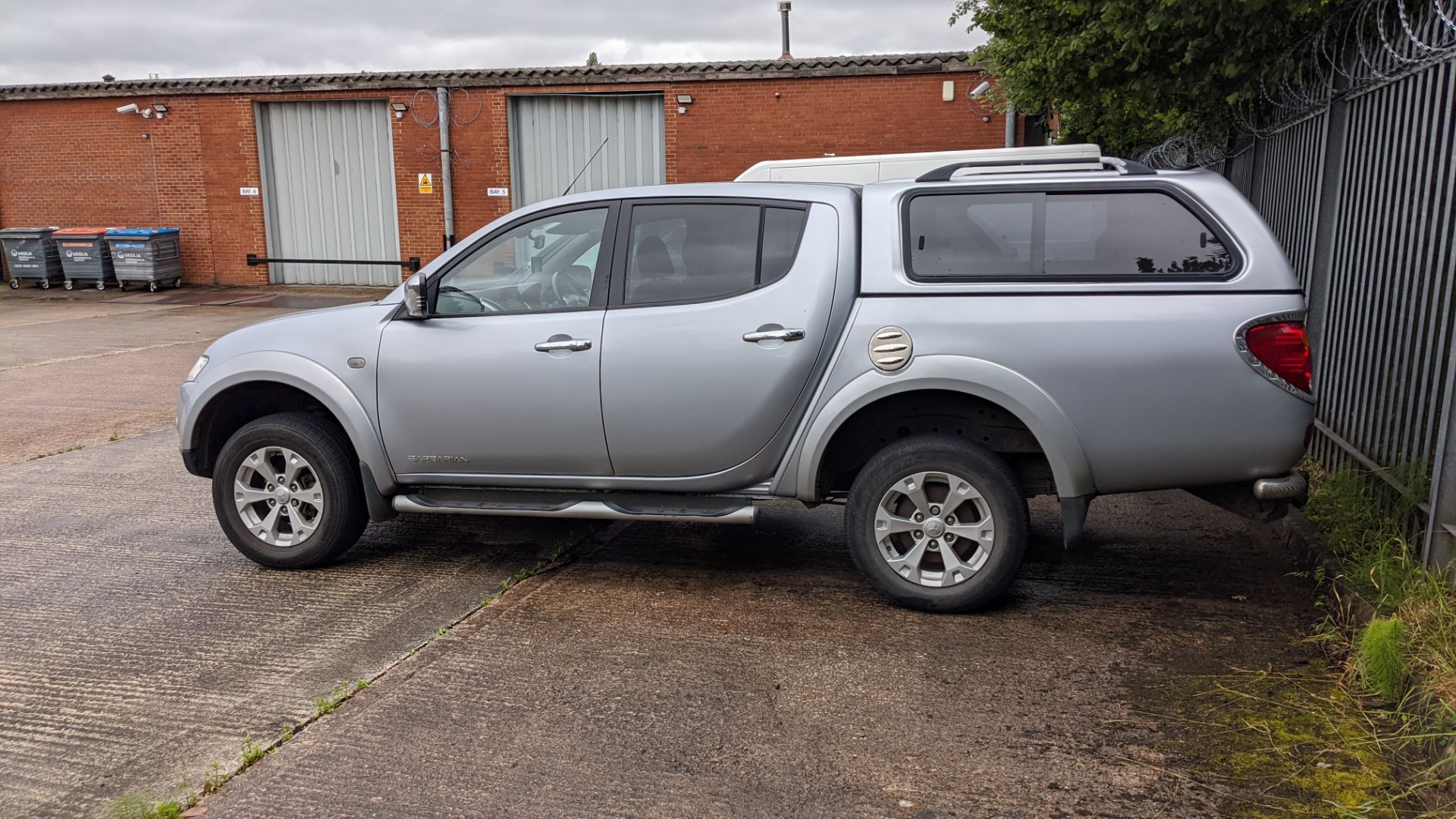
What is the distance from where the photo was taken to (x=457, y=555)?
5.93 meters

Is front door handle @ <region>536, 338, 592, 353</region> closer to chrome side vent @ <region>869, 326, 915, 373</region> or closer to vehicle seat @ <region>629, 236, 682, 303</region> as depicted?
vehicle seat @ <region>629, 236, 682, 303</region>

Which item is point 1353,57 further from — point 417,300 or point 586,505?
point 417,300

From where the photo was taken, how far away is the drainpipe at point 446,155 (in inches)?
845

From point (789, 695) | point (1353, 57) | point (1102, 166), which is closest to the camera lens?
point (789, 695)

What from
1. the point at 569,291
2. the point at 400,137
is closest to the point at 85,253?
the point at 400,137

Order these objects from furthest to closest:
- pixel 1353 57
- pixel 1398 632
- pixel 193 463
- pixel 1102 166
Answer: pixel 1353 57
pixel 193 463
pixel 1102 166
pixel 1398 632

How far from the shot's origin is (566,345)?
17.0ft

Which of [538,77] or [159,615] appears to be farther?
[538,77]

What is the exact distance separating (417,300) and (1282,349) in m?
3.73

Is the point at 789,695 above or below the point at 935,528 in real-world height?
below

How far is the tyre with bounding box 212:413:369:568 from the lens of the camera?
5.51m

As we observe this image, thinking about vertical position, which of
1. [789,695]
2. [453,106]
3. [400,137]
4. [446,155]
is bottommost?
[789,695]

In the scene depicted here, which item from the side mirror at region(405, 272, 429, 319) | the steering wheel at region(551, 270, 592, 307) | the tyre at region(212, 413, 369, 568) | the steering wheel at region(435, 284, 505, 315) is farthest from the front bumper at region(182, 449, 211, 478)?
the steering wheel at region(551, 270, 592, 307)

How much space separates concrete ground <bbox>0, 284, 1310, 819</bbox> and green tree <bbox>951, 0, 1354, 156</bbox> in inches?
112
